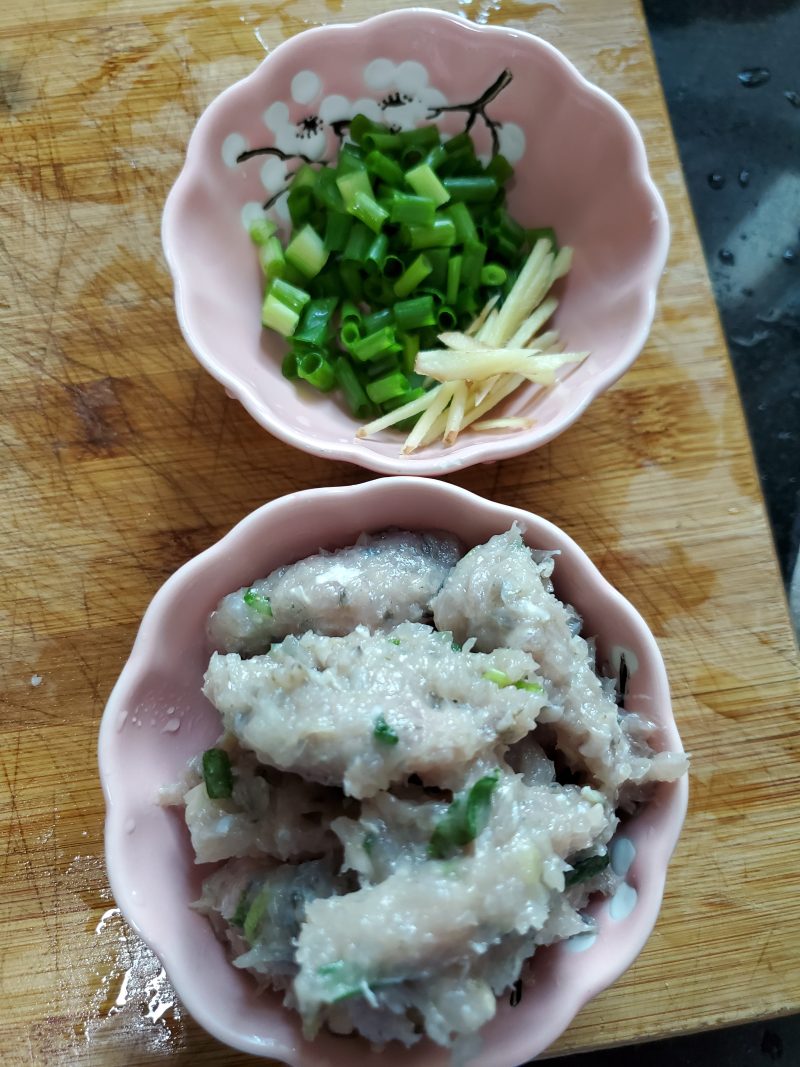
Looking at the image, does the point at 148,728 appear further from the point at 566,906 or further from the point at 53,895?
the point at 566,906

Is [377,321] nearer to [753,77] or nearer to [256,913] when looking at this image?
[256,913]

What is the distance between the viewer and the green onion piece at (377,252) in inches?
73.1

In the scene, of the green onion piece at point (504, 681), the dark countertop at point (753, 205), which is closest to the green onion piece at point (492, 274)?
the dark countertop at point (753, 205)

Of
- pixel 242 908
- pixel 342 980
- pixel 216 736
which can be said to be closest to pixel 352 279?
pixel 216 736

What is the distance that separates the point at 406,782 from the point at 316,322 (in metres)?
1.05

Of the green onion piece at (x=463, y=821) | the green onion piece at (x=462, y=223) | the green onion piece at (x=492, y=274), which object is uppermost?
the green onion piece at (x=462, y=223)

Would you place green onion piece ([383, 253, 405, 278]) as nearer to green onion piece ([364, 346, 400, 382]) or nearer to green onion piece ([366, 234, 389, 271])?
green onion piece ([366, 234, 389, 271])

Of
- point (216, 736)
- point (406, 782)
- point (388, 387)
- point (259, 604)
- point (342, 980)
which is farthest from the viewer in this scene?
point (388, 387)

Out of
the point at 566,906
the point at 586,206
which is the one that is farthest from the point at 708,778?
the point at 586,206

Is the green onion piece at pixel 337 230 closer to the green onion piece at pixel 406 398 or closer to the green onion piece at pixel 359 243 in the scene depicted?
the green onion piece at pixel 359 243

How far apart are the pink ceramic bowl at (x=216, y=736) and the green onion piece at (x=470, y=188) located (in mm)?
828

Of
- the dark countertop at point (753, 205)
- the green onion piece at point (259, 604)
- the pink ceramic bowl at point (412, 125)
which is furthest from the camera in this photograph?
the dark countertop at point (753, 205)

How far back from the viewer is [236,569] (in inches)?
59.9

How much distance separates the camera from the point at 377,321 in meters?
1.89
